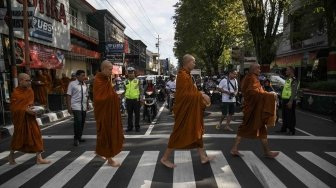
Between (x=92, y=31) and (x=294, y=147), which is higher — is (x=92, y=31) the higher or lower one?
the higher one

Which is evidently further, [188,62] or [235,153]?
[235,153]

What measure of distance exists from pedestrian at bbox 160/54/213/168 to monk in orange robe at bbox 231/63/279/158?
105 centimetres

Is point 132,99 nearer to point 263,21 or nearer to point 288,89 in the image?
point 288,89

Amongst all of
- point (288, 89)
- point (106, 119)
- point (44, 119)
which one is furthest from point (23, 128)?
point (44, 119)

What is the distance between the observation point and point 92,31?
1560 inches

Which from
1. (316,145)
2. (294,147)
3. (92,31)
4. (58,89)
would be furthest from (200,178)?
→ (92,31)

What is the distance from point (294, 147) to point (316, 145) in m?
0.66

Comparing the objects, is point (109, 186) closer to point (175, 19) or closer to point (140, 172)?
point (140, 172)

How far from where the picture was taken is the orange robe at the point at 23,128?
292 inches

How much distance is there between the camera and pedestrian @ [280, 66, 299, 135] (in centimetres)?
1052

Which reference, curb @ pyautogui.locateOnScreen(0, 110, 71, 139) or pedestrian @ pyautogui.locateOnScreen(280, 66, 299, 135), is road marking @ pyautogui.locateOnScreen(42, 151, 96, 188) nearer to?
curb @ pyautogui.locateOnScreen(0, 110, 71, 139)

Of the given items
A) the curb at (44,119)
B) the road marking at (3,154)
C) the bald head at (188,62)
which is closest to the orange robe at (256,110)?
the bald head at (188,62)

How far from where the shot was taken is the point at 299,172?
6723mm

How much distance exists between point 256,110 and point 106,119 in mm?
2691
